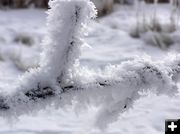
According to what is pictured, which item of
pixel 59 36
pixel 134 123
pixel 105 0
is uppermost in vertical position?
pixel 59 36

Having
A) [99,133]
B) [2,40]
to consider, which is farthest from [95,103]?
[2,40]

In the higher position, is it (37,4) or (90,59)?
(37,4)

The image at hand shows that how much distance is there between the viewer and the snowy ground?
2465 mm

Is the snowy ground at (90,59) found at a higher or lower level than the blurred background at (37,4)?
lower

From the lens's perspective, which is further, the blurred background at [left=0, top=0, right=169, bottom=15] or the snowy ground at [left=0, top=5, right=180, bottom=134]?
the blurred background at [left=0, top=0, right=169, bottom=15]

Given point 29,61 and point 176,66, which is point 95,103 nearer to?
point 176,66

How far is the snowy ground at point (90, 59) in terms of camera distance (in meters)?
2.46

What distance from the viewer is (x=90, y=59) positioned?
13.6 feet

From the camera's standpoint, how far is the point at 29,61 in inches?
158

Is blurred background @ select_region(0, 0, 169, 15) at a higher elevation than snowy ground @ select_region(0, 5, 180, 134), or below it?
higher

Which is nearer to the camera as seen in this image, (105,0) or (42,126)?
(42,126)

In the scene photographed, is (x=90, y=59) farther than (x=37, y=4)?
No

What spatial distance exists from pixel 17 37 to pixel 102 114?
3.73 m

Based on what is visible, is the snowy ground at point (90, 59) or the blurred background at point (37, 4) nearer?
the snowy ground at point (90, 59)
